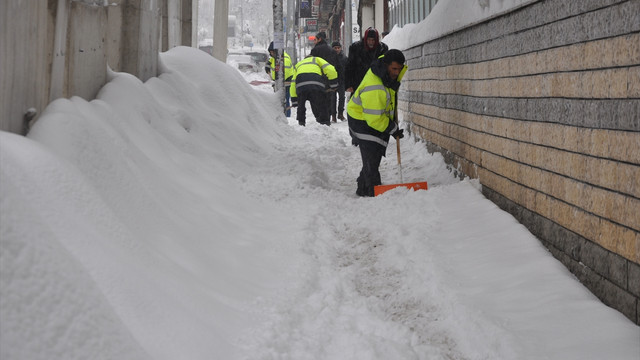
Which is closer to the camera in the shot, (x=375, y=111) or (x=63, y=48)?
(x=63, y=48)

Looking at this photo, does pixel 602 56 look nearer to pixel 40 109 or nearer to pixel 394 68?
pixel 40 109

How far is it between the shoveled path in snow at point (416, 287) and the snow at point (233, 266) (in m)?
0.01

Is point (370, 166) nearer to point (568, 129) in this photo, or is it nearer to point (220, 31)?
point (568, 129)

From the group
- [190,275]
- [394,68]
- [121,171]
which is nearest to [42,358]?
[190,275]

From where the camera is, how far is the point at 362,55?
34.8ft

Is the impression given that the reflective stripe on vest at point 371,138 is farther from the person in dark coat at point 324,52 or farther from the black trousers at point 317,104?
the person in dark coat at point 324,52

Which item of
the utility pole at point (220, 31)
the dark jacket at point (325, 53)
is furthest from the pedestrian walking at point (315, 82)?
the utility pole at point (220, 31)

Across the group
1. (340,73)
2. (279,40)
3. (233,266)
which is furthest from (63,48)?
(340,73)

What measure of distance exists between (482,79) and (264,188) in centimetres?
246

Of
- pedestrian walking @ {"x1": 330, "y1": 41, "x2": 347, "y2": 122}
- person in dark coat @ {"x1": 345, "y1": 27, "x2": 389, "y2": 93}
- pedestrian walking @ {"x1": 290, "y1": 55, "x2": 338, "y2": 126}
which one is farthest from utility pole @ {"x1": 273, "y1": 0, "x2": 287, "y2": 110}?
person in dark coat @ {"x1": 345, "y1": 27, "x2": 389, "y2": 93}

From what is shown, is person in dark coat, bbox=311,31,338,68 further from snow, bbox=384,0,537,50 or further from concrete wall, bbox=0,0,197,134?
concrete wall, bbox=0,0,197,134

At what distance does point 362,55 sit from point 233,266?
6760mm

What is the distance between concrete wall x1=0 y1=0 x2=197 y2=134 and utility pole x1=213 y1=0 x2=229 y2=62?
8845 millimetres

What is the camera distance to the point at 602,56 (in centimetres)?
346
